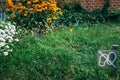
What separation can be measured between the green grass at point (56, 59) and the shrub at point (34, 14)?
891mm

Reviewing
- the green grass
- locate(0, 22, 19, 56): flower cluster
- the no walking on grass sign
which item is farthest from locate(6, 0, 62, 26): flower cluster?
the no walking on grass sign

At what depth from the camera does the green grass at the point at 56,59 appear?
6.36 m

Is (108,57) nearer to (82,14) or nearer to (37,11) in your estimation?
(37,11)

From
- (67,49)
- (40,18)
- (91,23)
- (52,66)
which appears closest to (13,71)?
(52,66)

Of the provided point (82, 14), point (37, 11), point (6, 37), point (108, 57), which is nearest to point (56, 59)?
point (6, 37)

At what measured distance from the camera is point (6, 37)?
7047 millimetres

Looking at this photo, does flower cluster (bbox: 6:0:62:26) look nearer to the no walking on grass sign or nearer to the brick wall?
the brick wall

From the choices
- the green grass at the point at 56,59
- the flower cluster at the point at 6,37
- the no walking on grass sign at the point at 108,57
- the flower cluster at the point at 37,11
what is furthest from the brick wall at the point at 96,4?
the no walking on grass sign at the point at 108,57

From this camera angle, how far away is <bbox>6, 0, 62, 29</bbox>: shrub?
881 centimetres

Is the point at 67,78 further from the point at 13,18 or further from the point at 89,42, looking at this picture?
the point at 13,18

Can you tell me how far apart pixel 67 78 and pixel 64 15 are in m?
4.32

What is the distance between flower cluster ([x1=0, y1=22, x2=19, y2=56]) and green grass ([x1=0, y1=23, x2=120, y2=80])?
14cm

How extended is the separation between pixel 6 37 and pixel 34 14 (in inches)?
78.3

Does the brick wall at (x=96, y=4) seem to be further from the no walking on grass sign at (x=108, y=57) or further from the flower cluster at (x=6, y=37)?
the no walking on grass sign at (x=108, y=57)
